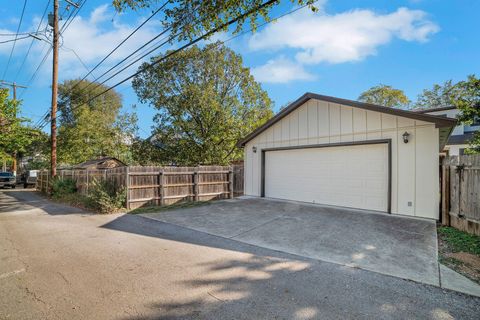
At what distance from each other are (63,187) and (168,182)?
709cm

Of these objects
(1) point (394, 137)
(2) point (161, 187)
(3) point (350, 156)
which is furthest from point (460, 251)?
(2) point (161, 187)

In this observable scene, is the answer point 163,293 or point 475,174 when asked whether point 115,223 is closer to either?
point 163,293

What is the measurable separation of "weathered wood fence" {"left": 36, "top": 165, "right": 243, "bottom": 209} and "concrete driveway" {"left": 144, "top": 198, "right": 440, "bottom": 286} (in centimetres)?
150

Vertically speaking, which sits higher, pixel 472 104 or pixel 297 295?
pixel 472 104

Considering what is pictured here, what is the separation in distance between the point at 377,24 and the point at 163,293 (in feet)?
27.3

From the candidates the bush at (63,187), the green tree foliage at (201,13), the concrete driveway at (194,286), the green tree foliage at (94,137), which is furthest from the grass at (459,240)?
the green tree foliage at (94,137)

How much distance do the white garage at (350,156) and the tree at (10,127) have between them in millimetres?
11885

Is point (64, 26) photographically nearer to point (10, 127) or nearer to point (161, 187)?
point (10, 127)

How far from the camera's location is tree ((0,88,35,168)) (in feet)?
40.2

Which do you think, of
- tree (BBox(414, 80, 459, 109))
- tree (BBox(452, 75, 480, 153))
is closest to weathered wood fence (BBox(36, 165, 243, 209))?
tree (BBox(452, 75, 480, 153))

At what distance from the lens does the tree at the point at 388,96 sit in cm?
2784

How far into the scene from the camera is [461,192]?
5.79 m

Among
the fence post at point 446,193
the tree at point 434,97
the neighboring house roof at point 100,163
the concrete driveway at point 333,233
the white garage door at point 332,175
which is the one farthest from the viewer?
the tree at point 434,97

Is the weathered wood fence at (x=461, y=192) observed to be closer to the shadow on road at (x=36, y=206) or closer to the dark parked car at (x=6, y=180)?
the shadow on road at (x=36, y=206)
